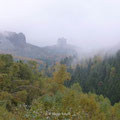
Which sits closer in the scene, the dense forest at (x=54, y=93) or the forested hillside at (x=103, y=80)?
the dense forest at (x=54, y=93)

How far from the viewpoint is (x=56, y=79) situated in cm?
2470

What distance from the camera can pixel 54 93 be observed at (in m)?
17.8

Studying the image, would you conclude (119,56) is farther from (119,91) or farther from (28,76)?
(28,76)

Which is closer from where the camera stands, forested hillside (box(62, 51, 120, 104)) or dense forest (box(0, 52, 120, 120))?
dense forest (box(0, 52, 120, 120))

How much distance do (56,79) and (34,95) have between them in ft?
51.9

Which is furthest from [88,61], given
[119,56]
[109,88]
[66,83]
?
[109,88]

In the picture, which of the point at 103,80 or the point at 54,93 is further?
the point at 103,80

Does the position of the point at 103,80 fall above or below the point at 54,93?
below

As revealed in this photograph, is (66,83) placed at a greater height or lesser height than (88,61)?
lesser

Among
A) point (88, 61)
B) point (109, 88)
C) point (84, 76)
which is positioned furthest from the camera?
point (88, 61)

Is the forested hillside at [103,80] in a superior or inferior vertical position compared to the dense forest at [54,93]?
inferior

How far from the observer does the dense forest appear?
15.1 ft

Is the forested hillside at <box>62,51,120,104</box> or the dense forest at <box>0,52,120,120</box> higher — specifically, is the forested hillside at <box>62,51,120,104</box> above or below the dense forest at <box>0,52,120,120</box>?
below

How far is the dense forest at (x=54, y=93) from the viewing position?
4.60m
